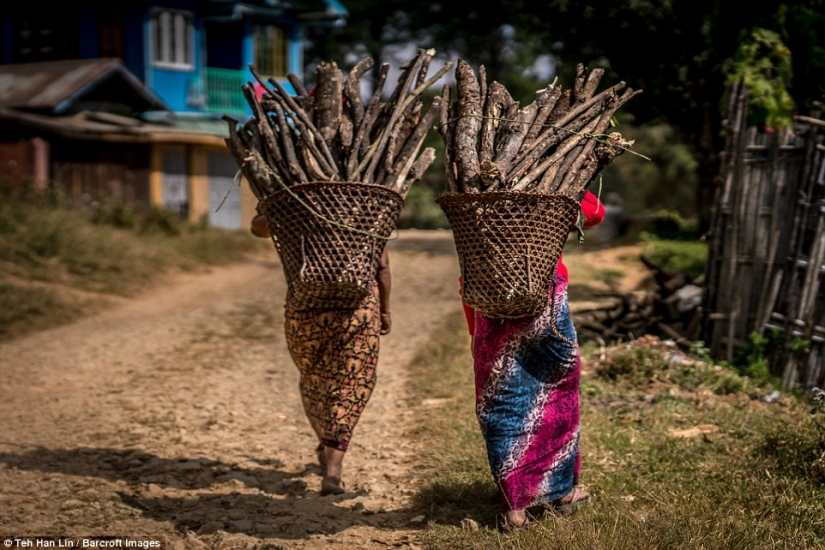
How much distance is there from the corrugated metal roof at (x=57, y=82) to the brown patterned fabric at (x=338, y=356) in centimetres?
1438

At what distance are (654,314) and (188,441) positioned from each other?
4.55 metres

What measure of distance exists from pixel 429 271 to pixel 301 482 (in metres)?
10.8

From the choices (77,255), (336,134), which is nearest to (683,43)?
(336,134)

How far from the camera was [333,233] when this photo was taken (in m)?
4.27

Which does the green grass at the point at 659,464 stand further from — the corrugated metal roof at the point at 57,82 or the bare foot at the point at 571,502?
the corrugated metal roof at the point at 57,82

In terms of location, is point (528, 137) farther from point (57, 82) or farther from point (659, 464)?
point (57, 82)

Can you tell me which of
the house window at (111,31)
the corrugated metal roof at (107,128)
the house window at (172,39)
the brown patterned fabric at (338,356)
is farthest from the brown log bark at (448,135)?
the house window at (111,31)

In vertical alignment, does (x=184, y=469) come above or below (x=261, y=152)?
below

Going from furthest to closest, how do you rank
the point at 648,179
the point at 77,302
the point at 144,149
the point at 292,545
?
1. the point at 648,179
2. the point at 144,149
3. the point at 77,302
4. the point at 292,545

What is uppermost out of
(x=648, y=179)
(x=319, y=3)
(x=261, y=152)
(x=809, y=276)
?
(x=319, y=3)

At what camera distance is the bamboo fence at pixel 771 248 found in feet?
21.4

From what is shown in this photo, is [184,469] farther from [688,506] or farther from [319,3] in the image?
[319,3]

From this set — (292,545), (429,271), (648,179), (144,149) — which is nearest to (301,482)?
(292,545)

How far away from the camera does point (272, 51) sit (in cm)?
2308
